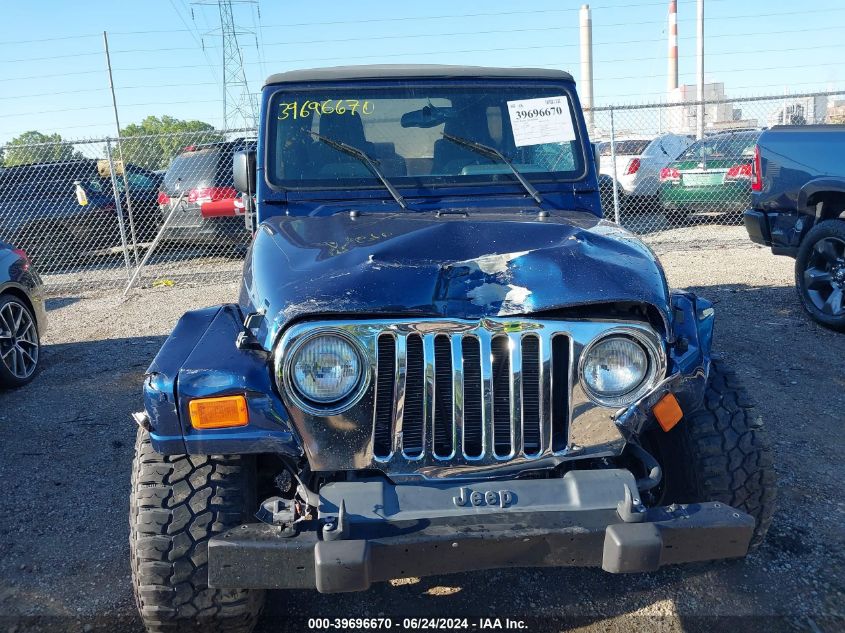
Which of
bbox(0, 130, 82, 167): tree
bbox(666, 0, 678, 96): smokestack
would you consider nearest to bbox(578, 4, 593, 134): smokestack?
bbox(666, 0, 678, 96): smokestack

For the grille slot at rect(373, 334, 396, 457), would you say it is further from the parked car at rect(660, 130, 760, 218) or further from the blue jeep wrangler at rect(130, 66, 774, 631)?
the parked car at rect(660, 130, 760, 218)

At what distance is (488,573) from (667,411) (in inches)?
44.8

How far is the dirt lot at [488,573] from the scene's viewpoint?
2795 millimetres

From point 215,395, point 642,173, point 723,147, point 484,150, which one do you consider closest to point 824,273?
point 484,150

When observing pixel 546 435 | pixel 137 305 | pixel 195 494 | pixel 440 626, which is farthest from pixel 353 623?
pixel 137 305

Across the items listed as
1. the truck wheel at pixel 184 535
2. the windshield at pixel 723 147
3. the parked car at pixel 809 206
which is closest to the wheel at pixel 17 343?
the truck wheel at pixel 184 535

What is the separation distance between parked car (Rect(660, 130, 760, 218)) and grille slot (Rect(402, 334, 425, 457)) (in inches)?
404

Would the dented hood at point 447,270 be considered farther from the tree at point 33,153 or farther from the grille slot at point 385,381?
the tree at point 33,153

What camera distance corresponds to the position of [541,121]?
3760 millimetres

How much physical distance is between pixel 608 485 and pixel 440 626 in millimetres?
895

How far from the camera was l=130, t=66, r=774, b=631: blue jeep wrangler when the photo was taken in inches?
85.0

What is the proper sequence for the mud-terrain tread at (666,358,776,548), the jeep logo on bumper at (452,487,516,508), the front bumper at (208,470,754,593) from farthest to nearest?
the mud-terrain tread at (666,358,776,548)
the jeep logo on bumper at (452,487,516,508)
the front bumper at (208,470,754,593)

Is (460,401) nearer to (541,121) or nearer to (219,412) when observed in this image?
(219,412)

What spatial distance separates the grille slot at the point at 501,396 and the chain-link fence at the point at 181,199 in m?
7.71
